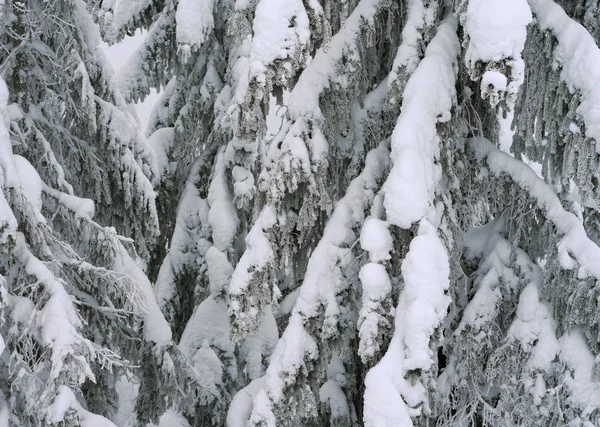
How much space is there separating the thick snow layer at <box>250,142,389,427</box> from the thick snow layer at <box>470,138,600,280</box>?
35.5 inches

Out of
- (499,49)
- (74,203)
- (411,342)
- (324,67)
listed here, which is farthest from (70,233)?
(499,49)

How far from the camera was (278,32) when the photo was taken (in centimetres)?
377

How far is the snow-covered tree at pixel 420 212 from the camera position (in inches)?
146

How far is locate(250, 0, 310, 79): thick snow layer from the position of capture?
3.77 metres

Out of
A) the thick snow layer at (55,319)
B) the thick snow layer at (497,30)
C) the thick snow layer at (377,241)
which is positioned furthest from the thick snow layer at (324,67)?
the thick snow layer at (55,319)

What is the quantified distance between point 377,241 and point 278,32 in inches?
46.9

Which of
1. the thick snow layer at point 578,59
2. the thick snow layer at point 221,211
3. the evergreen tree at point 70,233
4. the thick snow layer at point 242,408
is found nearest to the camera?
the evergreen tree at point 70,233

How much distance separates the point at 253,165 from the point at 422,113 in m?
4.07

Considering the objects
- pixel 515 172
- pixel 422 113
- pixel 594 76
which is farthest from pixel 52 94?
pixel 594 76

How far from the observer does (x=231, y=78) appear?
324 inches

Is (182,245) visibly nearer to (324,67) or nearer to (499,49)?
(324,67)

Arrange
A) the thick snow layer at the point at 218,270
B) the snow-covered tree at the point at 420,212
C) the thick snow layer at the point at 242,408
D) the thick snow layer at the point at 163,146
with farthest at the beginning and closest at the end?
the thick snow layer at the point at 163,146 → the thick snow layer at the point at 218,270 → the thick snow layer at the point at 242,408 → the snow-covered tree at the point at 420,212

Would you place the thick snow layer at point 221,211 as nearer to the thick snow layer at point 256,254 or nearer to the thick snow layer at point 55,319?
the thick snow layer at point 256,254

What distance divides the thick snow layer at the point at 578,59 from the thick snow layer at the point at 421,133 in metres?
0.57
